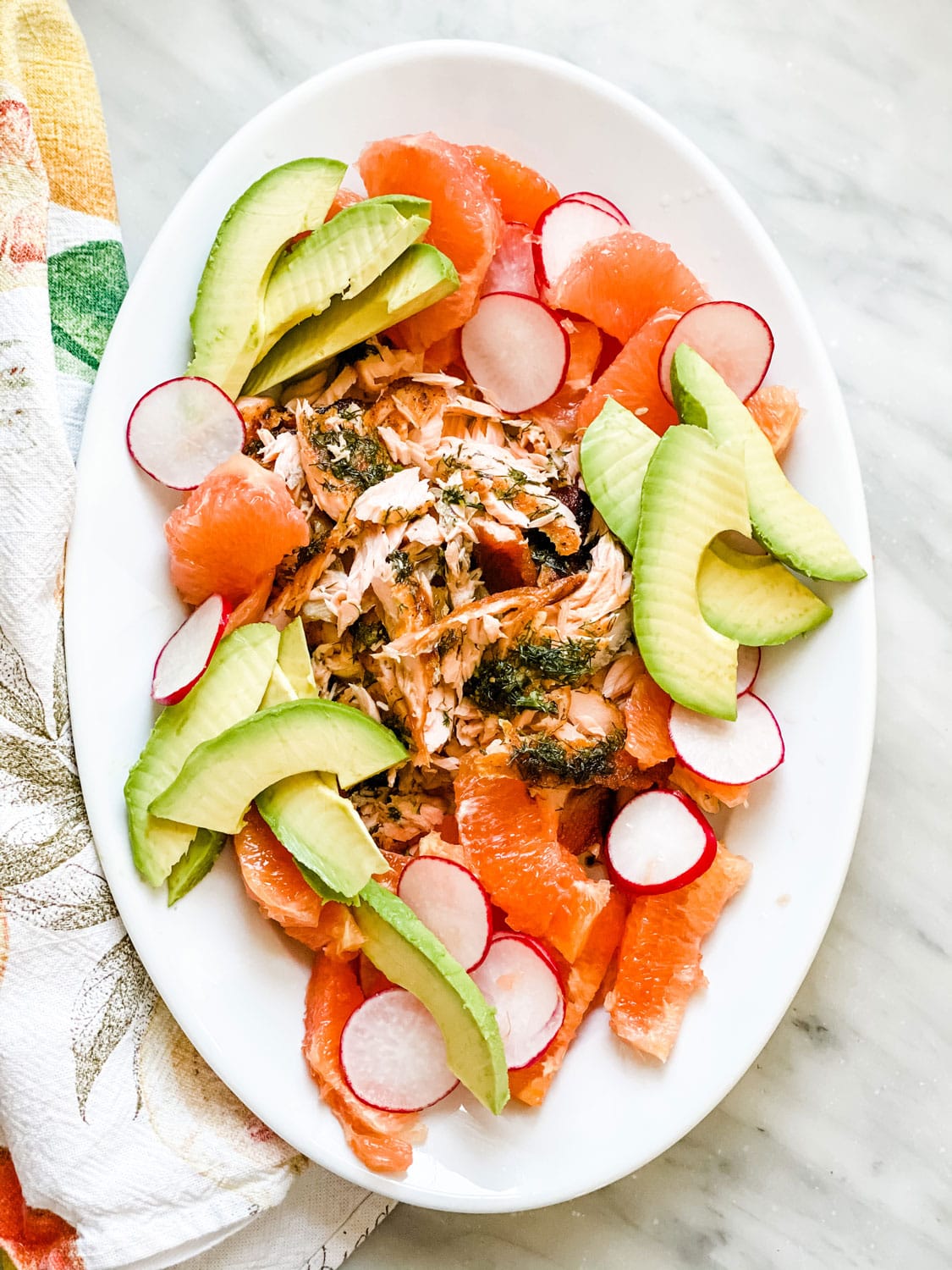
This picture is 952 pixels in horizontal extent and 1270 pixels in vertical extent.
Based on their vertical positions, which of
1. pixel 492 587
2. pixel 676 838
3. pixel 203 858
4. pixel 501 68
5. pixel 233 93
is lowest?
pixel 203 858

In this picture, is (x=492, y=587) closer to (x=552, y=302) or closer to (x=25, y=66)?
(x=552, y=302)

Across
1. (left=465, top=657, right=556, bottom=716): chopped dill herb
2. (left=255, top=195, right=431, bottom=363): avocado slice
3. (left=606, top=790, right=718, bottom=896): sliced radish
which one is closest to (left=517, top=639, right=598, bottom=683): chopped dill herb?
(left=465, top=657, right=556, bottom=716): chopped dill herb

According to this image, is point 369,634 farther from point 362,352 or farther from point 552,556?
point 362,352

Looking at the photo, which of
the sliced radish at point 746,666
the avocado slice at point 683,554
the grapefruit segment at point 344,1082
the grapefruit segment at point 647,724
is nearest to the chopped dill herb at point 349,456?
the avocado slice at point 683,554

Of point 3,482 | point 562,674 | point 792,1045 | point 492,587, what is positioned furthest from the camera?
point 792,1045

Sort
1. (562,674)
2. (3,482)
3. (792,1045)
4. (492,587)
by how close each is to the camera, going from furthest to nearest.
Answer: (792,1045) < (492,587) < (562,674) < (3,482)

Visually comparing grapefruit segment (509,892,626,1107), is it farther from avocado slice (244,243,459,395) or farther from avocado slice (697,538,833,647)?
avocado slice (244,243,459,395)

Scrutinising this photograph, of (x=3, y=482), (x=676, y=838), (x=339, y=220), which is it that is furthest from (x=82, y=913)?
(x=339, y=220)

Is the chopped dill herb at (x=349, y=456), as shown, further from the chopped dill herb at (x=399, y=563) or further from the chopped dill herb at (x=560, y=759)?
the chopped dill herb at (x=560, y=759)
